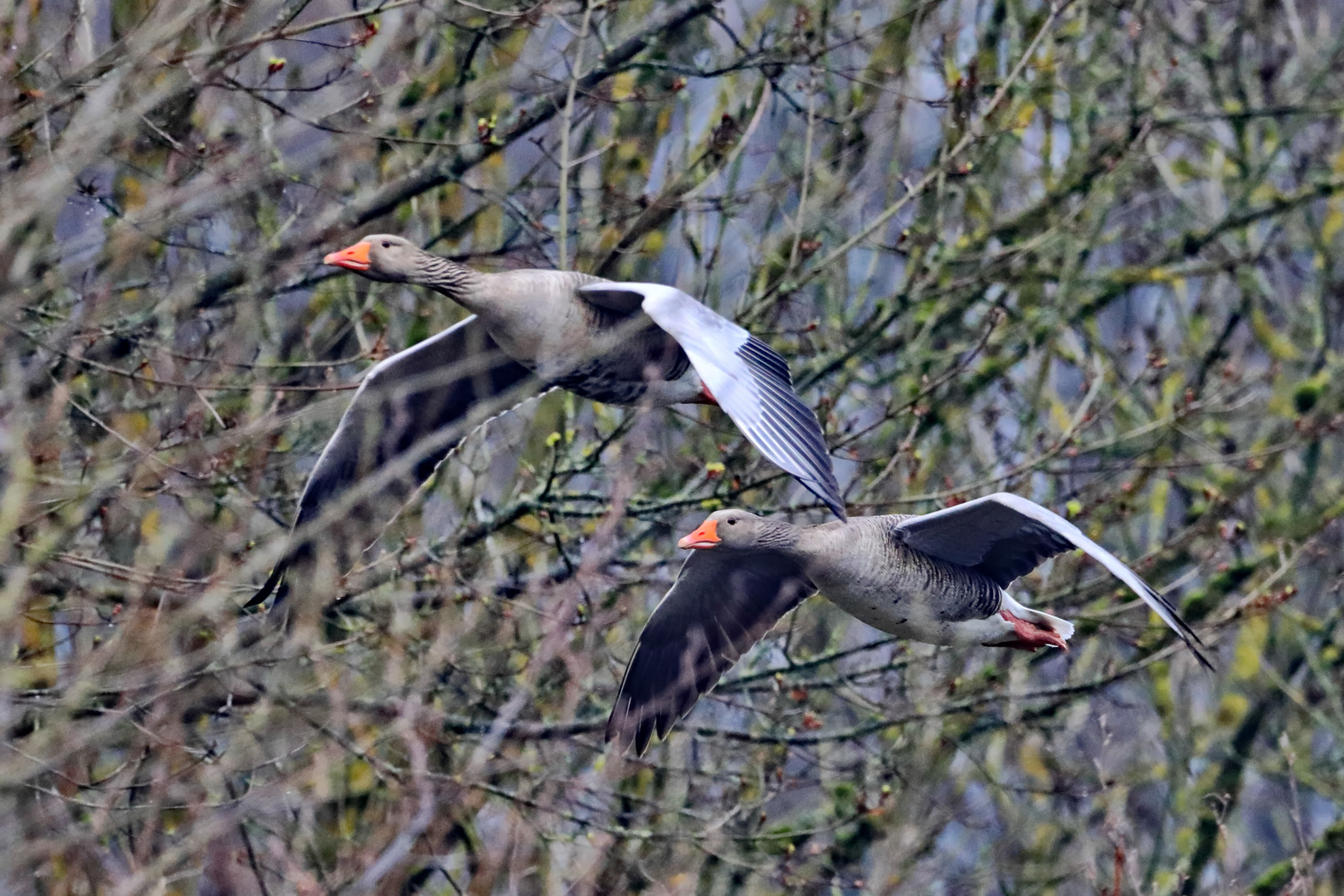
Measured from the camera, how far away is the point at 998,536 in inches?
305

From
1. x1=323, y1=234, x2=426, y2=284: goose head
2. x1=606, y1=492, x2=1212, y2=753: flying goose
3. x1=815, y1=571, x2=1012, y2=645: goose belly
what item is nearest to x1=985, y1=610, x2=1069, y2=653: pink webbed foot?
x1=606, y1=492, x2=1212, y2=753: flying goose

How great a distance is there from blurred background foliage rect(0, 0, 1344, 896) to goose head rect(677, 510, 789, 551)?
41 centimetres

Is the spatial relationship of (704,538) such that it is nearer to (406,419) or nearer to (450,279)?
(450,279)

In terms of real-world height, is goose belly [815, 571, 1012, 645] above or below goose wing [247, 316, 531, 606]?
below

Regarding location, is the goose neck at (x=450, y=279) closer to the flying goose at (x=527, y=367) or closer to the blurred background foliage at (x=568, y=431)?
the flying goose at (x=527, y=367)

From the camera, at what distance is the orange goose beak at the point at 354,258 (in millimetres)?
7871

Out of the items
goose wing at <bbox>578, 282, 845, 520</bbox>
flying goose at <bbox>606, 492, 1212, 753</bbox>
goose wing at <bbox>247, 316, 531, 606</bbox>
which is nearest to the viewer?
goose wing at <bbox>578, 282, 845, 520</bbox>

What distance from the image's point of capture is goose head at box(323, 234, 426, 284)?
798 centimetres

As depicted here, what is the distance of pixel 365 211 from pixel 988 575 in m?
3.47

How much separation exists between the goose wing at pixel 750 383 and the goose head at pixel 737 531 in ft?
1.73

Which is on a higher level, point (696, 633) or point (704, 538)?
point (704, 538)

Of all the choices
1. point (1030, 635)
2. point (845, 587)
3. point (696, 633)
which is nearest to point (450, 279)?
point (696, 633)

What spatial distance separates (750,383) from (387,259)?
1800mm

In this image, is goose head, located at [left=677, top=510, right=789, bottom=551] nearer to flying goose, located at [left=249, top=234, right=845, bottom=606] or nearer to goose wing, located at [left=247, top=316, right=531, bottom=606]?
flying goose, located at [left=249, top=234, right=845, bottom=606]
